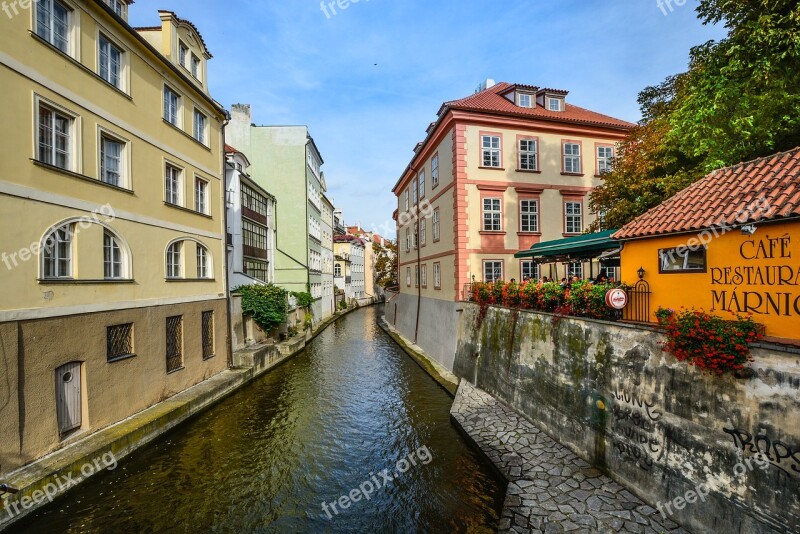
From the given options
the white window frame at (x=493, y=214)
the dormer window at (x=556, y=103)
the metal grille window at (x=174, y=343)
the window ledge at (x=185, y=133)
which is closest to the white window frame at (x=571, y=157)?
the dormer window at (x=556, y=103)

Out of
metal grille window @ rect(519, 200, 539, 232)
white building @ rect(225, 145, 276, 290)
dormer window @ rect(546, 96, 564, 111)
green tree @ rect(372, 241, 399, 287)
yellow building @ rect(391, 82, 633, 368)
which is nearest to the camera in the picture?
yellow building @ rect(391, 82, 633, 368)

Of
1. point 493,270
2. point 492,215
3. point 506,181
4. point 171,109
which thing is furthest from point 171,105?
point 493,270

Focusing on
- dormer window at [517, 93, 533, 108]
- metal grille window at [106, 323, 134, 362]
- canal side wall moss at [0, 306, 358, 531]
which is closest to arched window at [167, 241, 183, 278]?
metal grille window at [106, 323, 134, 362]

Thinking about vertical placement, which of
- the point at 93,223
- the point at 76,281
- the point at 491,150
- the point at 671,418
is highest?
the point at 491,150

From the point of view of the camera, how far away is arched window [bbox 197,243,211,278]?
15.3 metres

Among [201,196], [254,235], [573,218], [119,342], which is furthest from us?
[254,235]

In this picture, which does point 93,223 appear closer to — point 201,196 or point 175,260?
point 175,260

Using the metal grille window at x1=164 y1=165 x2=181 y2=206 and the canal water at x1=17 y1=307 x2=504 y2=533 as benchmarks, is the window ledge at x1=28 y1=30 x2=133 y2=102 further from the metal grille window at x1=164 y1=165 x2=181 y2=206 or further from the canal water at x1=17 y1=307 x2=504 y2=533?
the canal water at x1=17 y1=307 x2=504 y2=533

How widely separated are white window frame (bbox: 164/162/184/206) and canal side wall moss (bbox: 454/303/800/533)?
1329 cm

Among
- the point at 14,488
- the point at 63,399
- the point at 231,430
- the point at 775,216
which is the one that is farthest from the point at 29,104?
the point at 775,216

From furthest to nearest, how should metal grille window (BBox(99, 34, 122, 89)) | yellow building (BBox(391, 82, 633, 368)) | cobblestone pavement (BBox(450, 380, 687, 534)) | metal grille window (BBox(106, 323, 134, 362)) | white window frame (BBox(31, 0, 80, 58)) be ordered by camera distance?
yellow building (BBox(391, 82, 633, 368)) → metal grille window (BBox(99, 34, 122, 89)) → metal grille window (BBox(106, 323, 134, 362)) → white window frame (BBox(31, 0, 80, 58)) → cobblestone pavement (BBox(450, 380, 687, 534))

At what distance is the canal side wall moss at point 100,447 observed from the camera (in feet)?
23.8

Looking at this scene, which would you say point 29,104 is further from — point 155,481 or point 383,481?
point 383,481

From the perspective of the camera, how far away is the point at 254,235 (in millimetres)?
25922
